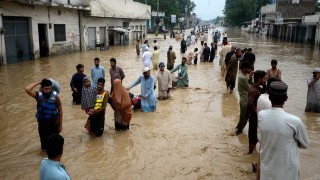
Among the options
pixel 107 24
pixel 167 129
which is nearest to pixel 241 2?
pixel 107 24

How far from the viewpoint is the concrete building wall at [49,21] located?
1692cm

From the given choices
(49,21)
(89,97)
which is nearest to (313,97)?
(89,97)

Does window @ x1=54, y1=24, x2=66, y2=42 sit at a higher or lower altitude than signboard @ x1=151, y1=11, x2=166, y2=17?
lower

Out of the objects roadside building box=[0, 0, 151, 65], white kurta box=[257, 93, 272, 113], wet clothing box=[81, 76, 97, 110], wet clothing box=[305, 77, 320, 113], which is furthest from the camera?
roadside building box=[0, 0, 151, 65]

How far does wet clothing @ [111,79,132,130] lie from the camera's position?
6.23m

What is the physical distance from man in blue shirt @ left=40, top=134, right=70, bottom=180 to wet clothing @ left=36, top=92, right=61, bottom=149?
2312 mm

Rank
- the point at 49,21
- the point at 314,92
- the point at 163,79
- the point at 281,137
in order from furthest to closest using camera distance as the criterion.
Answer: the point at 49,21 < the point at 163,79 < the point at 314,92 < the point at 281,137

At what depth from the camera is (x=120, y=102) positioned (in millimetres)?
6289

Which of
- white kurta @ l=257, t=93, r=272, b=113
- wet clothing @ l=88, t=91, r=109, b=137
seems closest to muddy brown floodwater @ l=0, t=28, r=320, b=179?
wet clothing @ l=88, t=91, r=109, b=137

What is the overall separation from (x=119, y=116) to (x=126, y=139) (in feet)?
1.83

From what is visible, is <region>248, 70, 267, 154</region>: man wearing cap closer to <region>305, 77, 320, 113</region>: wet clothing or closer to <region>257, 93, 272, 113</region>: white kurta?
<region>257, 93, 272, 113</region>: white kurta

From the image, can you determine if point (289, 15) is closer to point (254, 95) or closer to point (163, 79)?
point (163, 79)

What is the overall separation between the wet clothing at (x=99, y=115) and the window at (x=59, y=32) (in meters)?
16.9

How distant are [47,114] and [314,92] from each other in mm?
6497
